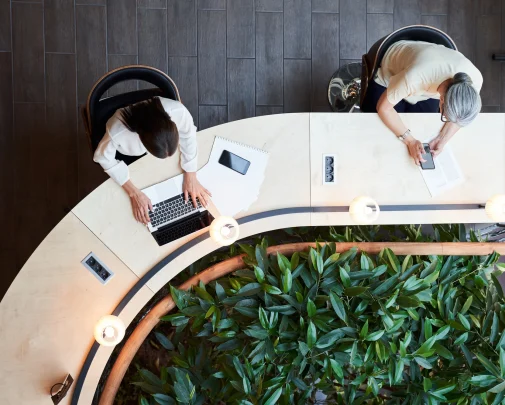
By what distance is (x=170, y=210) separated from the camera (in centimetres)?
A: 255

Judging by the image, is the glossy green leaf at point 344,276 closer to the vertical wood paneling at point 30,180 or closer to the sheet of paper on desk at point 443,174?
the sheet of paper on desk at point 443,174

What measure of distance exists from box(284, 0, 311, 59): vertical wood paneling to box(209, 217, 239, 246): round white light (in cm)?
166

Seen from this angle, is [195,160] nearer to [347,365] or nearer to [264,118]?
[264,118]

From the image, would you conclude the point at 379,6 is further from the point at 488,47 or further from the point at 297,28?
the point at 488,47

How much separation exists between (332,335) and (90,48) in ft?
8.36

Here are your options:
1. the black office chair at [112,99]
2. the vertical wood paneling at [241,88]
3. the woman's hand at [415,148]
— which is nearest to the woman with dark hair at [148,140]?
the black office chair at [112,99]

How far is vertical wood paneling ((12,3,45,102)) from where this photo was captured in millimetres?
3404

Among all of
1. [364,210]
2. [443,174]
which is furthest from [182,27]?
[443,174]

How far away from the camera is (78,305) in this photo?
249 centimetres

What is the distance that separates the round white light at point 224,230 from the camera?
252 centimetres

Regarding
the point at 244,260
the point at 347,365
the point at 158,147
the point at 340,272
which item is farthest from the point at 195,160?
the point at 347,365

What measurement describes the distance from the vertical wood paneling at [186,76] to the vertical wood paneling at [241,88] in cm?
25

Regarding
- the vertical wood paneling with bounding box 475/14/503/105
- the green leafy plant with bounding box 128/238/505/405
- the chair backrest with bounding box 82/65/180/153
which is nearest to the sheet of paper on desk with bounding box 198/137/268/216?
the green leafy plant with bounding box 128/238/505/405

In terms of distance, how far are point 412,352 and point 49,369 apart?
1.84 meters
